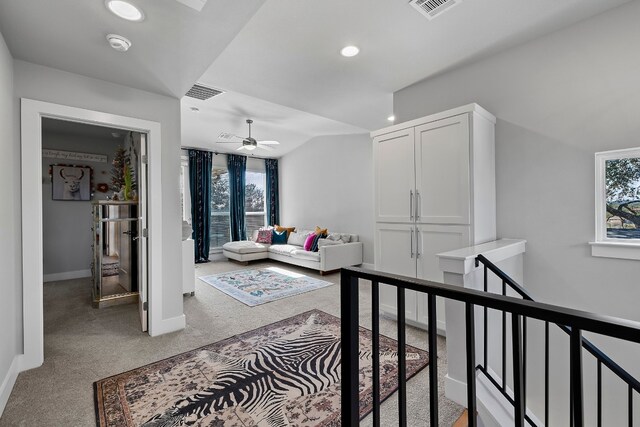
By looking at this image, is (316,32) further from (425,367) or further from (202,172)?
(202,172)

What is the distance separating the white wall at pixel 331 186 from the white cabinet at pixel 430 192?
2702 mm

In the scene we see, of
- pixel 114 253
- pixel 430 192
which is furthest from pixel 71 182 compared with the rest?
pixel 430 192

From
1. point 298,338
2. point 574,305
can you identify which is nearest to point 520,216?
point 574,305

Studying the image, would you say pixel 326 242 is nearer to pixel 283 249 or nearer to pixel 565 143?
pixel 283 249

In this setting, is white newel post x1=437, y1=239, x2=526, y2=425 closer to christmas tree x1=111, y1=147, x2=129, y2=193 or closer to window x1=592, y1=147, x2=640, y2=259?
window x1=592, y1=147, x2=640, y2=259

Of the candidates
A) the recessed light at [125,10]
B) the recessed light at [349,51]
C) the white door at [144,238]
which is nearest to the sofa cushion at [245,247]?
the white door at [144,238]

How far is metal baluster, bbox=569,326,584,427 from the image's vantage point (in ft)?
2.34

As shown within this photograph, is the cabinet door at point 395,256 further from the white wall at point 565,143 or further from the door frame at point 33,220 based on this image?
the door frame at point 33,220

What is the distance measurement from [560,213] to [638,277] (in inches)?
25.9

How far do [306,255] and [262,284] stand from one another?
117 centimetres

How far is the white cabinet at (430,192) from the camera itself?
2.66 metres

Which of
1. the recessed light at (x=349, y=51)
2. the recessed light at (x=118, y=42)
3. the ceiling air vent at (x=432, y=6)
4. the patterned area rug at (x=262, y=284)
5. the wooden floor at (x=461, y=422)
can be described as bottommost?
the wooden floor at (x=461, y=422)

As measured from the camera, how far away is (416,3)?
2148 mm

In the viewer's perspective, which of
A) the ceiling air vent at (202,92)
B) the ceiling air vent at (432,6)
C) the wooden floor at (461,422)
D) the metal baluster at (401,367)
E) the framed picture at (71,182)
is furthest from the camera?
the framed picture at (71,182)
